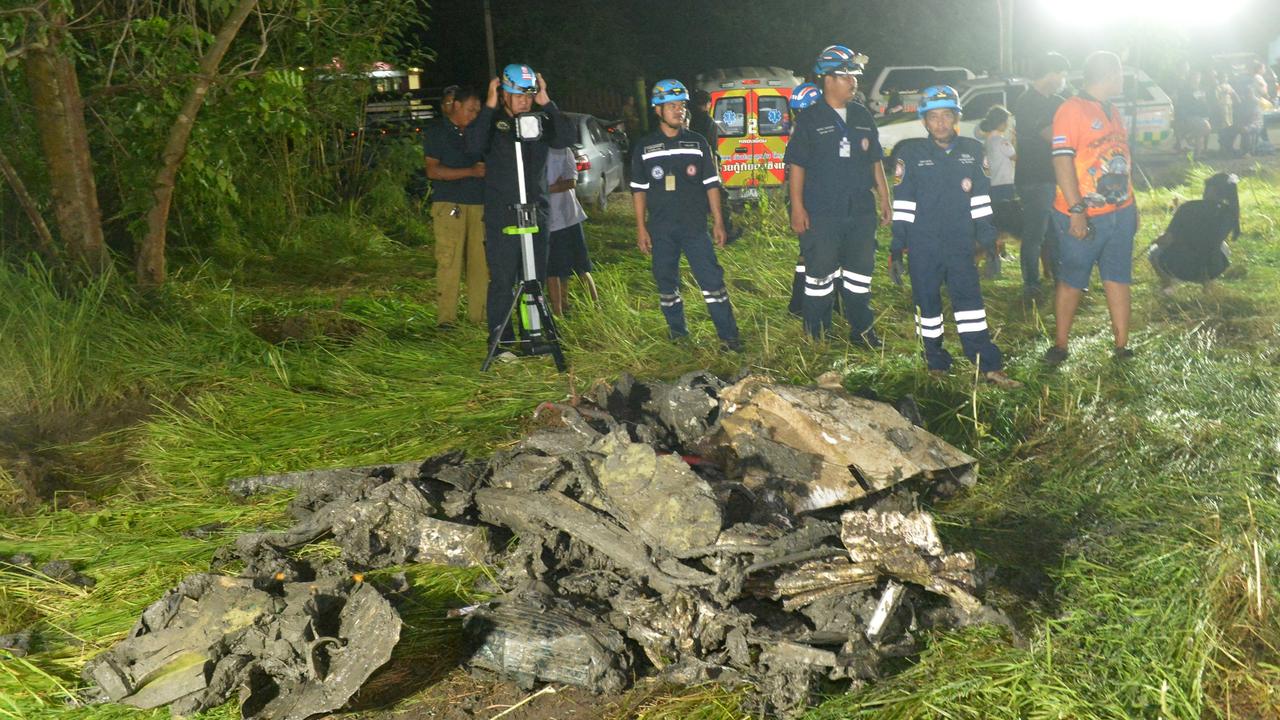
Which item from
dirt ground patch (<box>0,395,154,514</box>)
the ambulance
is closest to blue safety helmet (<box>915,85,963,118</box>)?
dirt ground patch (<box>0,395,154,514</box>)

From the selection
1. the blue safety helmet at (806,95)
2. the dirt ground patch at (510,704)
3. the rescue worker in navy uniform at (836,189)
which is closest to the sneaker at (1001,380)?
the rescue worker in navy uniform at (836,189)

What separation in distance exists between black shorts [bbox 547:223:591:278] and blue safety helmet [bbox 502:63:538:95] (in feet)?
4.64

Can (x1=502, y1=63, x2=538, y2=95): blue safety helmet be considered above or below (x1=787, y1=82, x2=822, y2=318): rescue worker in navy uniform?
above

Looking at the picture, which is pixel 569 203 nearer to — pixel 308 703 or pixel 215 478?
pixel 215 478

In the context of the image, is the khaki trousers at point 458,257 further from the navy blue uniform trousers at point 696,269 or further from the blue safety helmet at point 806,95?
the blue safety helmet at point 806,95

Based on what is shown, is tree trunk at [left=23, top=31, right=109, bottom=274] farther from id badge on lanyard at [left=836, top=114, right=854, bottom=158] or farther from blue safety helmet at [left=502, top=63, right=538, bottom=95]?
id badge on lanyard at [left=836, top=114, right=854, bottom=158]

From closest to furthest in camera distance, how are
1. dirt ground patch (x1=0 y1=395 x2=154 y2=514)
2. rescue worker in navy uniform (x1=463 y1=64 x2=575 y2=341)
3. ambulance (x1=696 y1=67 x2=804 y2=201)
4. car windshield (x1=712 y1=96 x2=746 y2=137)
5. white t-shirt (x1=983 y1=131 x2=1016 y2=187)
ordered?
dirt ground patch (x1=0 y1=395 x2=154 y2=514)
rescue worker in navy uniform (x1=463 y1=64 x2=575 y2=341)
white t-shirt (x1=983 y1=131 x2=1016 y2=187)
ambulance (x1=696 y1=67 x2=804 y2=201)
car windshield (x1=712 y1=96 x2=746 y2=137)

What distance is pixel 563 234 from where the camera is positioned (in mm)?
7801

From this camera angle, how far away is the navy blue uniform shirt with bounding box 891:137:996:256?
20.3 ft

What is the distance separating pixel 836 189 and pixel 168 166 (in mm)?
4955

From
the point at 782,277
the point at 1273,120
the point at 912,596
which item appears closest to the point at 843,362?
the point at 782,277

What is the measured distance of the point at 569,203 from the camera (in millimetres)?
7707

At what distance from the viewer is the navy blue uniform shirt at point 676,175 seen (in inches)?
267

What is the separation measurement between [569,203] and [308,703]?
189 inches
